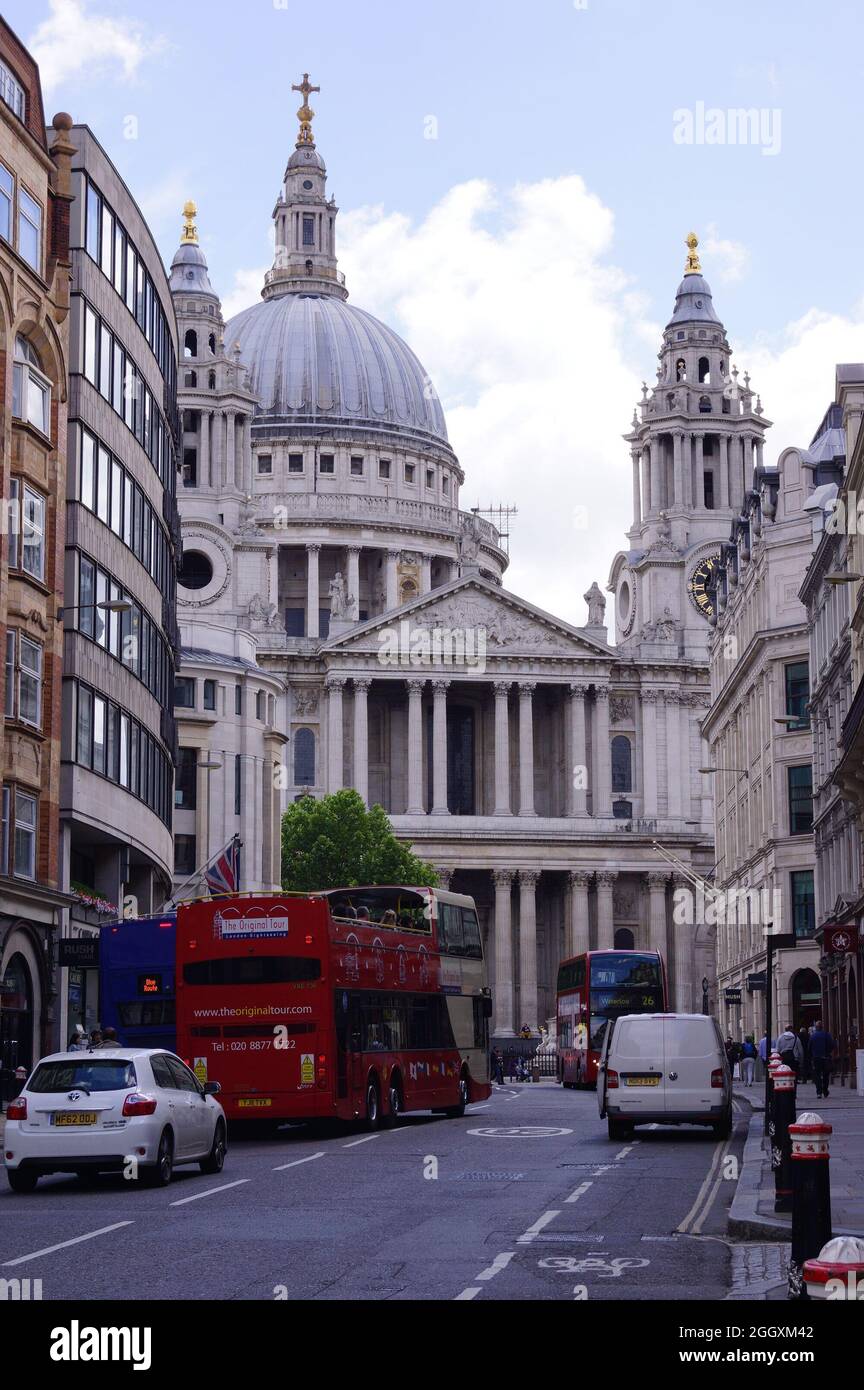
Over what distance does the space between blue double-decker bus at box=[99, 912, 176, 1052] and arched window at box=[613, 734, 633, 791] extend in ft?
313

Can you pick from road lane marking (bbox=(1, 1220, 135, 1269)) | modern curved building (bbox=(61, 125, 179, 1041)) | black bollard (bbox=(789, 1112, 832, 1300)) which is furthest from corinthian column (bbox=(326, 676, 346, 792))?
black bollard (bbox=(789, 1112, 832, 1300))

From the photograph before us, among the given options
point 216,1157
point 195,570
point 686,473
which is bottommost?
point 216,1157

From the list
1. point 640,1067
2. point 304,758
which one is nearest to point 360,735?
point 304,758

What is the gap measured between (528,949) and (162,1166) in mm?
97700

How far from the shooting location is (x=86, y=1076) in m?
25.2

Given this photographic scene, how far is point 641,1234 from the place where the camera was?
19.9m

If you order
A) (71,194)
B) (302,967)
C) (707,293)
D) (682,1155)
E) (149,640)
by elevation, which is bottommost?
(682,1155)

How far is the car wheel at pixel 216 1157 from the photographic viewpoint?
27.7m

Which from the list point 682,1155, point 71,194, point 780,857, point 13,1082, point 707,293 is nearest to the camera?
point 682,1155

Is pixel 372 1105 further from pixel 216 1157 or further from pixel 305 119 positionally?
pixel 305 119

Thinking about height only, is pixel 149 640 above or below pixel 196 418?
below

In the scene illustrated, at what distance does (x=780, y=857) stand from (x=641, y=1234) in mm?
54909
